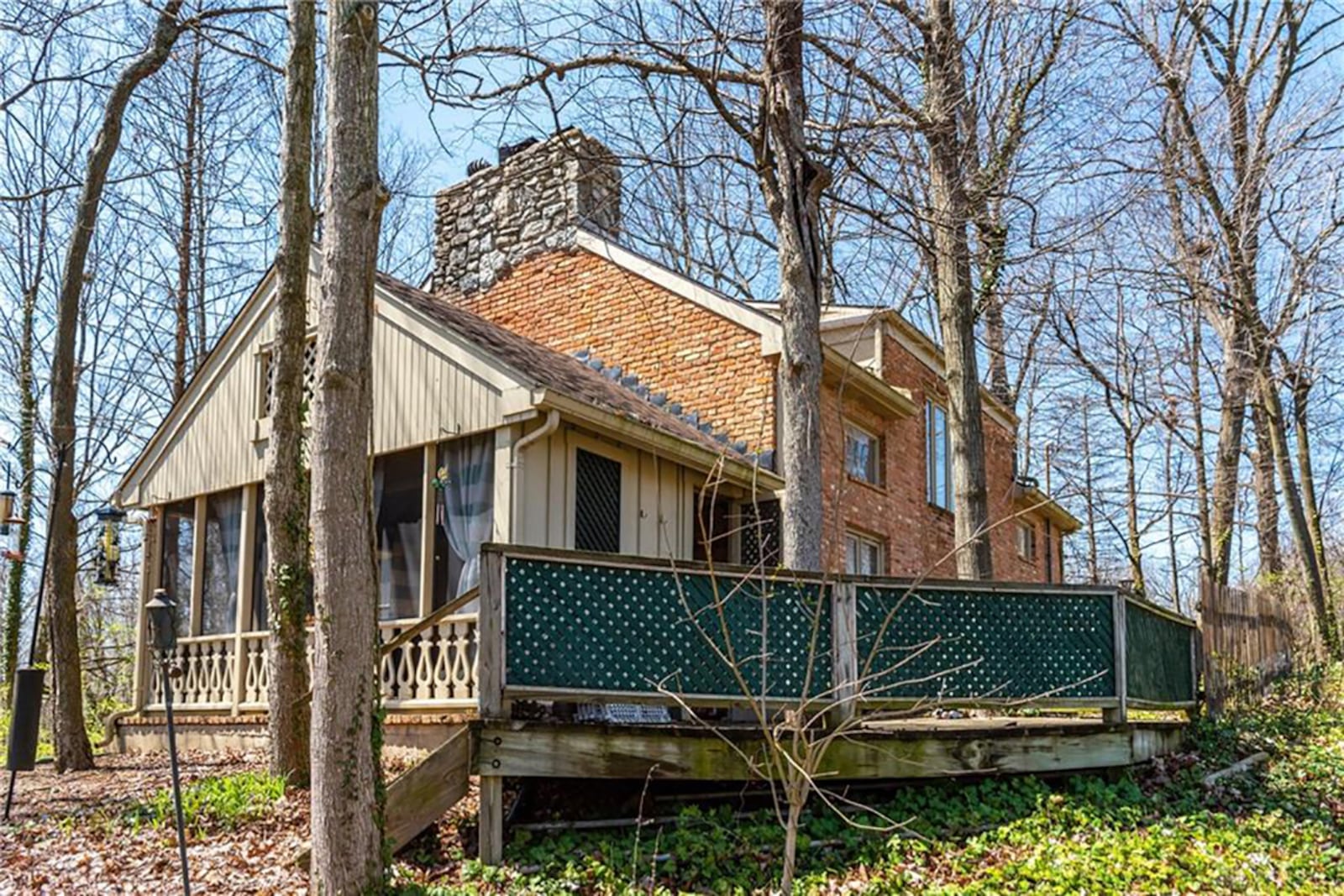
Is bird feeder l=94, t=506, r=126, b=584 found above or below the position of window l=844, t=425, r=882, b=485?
below

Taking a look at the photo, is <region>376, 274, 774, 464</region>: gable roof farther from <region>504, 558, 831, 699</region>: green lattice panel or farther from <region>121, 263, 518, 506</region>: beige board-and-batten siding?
<region>504, 558, 831, 699</region>: green lattice panel

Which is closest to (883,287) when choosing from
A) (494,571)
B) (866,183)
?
(866,183)

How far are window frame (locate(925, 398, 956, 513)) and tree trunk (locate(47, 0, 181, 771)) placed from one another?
1146 cm

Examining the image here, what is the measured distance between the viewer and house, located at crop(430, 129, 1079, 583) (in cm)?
1370

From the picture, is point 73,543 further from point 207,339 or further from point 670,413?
point 207,339

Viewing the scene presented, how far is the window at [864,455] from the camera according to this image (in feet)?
50.6

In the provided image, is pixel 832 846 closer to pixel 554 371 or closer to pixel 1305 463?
pixel 554 371

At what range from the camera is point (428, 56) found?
30.1 feet

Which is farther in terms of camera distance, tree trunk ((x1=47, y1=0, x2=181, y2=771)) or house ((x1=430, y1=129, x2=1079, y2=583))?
house ((x1=430, y1=129, x2=1079, y2=583))

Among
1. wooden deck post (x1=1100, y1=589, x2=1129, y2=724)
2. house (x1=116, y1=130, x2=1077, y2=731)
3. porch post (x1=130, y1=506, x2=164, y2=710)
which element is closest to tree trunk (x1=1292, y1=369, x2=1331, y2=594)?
house (x1=116, y1=130, x2=1077, y2=731)

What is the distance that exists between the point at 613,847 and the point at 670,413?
7.46 meters

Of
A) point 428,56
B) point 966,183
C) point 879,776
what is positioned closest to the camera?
point 879,776

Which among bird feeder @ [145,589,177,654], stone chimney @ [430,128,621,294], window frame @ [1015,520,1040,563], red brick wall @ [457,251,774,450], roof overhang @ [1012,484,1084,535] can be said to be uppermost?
stone chimney @ [430,128,621,294]

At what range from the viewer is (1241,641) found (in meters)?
13.0
